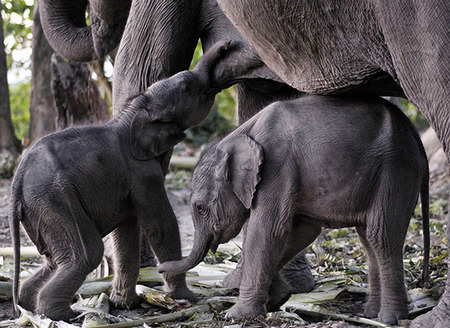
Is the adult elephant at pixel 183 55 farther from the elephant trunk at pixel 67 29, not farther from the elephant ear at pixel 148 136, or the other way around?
the elephant trunk at pixel 67 29

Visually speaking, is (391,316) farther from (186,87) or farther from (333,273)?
(186,87)

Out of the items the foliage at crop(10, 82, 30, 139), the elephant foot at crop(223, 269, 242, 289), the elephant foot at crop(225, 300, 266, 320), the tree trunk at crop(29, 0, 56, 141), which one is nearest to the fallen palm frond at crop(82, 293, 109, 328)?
the elephant foot at crop(225, 300, 266, 320)

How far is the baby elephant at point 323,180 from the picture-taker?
11.3ft

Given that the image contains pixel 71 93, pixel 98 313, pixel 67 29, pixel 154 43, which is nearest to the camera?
pixel 98 313

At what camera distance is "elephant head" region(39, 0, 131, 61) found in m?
5.34

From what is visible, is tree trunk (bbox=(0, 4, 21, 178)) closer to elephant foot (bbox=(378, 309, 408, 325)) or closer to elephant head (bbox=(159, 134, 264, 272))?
elephant head (bbox=(159, 134, 264, 272))

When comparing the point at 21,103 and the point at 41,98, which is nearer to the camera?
the point at 41,98

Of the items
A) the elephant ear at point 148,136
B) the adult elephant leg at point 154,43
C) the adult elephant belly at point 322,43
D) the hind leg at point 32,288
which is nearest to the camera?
the adult elephant belly at point 322,43

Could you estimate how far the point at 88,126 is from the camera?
13.2 feet

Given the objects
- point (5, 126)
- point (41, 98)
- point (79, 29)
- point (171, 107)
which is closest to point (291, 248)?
point (171, 107)

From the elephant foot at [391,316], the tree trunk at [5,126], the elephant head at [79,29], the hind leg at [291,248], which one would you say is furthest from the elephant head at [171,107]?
the tree trunk at [5,126]

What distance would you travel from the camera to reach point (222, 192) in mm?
3699

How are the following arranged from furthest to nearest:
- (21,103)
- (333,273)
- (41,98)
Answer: (21,103) < (41,98) < (333,273)

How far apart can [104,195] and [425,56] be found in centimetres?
165
